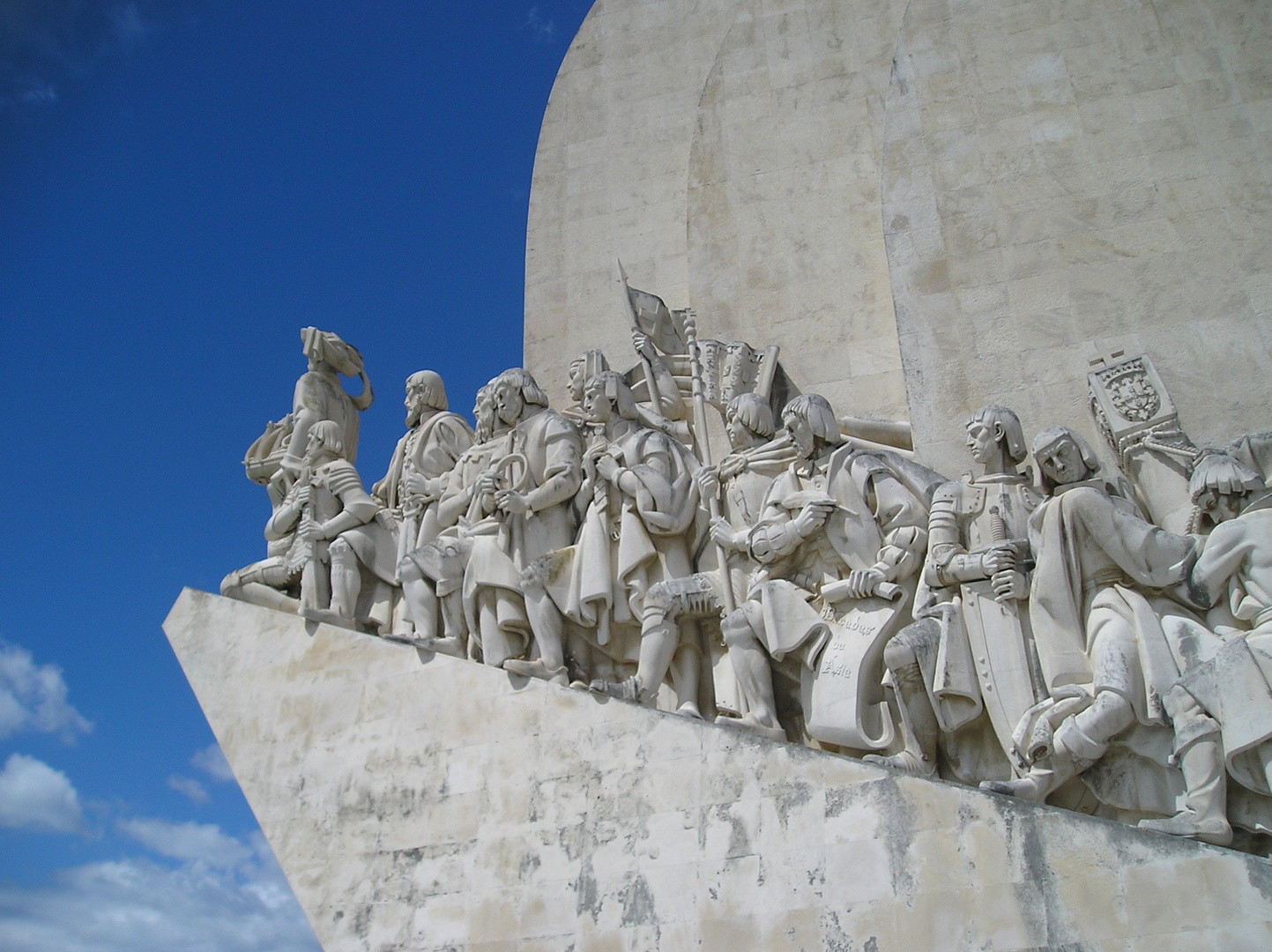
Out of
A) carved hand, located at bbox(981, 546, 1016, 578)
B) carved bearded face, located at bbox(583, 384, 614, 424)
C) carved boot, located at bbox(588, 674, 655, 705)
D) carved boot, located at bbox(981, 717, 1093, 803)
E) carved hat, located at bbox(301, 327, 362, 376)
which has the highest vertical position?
carved hat, located at bbox(301, 327, 362, 376)

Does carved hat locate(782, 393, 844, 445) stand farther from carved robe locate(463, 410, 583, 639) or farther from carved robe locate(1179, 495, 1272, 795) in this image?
carved robe locate(1179, 495, 1272, 795)

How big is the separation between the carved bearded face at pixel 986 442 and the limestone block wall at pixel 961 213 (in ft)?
1.82

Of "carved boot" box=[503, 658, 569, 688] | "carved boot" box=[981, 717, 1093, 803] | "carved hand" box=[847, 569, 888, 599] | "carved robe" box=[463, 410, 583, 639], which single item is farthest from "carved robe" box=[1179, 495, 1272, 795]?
"carved robe" box=[463, 410, 583, 639]

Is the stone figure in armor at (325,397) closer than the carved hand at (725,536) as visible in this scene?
No

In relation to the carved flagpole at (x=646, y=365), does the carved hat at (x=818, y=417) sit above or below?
below

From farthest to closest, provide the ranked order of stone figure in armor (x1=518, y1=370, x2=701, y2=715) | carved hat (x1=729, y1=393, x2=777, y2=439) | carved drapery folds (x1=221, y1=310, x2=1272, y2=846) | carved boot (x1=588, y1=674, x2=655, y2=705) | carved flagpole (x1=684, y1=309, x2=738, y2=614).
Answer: carved hat (x1=729, y1=393, x2=777, y2=439), carved flagpole (x1=684, y1=309, x2=738, y2=614), stone figure in armor (x1=518, y1=370, x2=701, y2=715), carved boot (x1=588, y1=674, x2=655, y2=705), carved drapery folds (x1=221, y1=310, x2=1272, y2=846)

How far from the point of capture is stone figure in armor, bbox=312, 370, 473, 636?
755 cm

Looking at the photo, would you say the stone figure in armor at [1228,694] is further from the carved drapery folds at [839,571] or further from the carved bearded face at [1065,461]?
the carved bearded face at [1065,461]

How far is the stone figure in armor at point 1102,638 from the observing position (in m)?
4.93

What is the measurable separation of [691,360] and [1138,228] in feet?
8.80

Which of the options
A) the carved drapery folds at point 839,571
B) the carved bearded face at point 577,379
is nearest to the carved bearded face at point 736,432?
the carved drapery folds at point 839,571

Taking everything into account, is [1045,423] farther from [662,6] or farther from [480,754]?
[662,6]

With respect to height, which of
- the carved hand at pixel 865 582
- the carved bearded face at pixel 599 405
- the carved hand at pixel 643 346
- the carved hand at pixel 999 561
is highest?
the carved hand at pixel 643 346

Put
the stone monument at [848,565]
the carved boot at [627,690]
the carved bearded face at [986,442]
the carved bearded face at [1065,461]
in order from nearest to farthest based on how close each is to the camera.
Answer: the stone monument at [848,565] → the carved bearded face at [1065,461] → the carved boot at [627,690] → the carved bearded face at [986,442]
